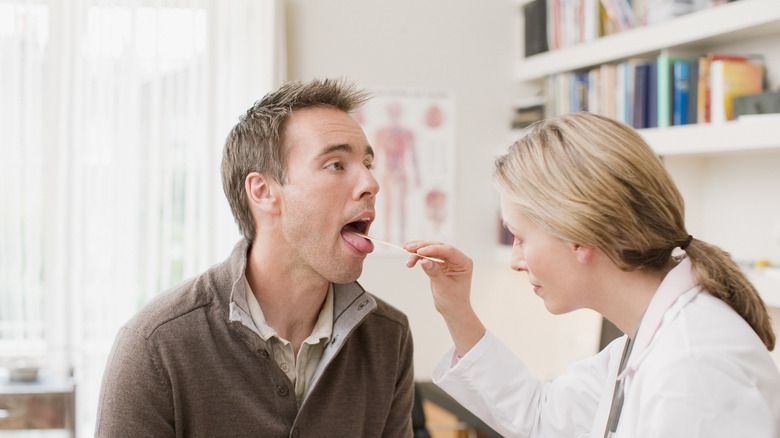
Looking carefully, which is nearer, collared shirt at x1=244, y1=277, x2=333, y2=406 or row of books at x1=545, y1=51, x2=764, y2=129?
collared shirt at x1=244, y1=277, x2=333, y2=406

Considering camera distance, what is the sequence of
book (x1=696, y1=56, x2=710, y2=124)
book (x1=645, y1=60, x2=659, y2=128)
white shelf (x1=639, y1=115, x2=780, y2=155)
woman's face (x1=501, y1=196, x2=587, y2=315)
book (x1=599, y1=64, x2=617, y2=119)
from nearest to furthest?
1. woman's face (x1=501, y1=196, x2=587, y2=315)
2. white shelf (x1=639, y1=115, x2=780, y2=155)
3. book (x1=696, y1=56, x2=710, y2=124)
4. book (x1=645, y1=60, x2=659, y2=128)
5. book (x1=599, y1=64, x2=617, y2=119)

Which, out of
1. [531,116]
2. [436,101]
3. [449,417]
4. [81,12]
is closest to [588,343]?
[449,417]

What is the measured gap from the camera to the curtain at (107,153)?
11.4 ft

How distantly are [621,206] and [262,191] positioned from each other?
2.72 ft

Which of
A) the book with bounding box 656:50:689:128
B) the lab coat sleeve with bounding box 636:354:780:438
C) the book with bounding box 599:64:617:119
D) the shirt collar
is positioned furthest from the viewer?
the book with bounding box 599:64:617:119

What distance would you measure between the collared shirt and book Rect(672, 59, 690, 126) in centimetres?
184

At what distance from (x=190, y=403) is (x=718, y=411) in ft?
3.15

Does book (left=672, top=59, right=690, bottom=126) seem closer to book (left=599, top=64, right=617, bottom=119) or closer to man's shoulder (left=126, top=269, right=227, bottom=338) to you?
book (left=599, top=64, right=617, bottom=119)

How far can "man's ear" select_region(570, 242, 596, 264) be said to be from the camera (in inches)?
53.1

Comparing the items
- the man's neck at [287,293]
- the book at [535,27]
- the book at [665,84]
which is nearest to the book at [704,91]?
the book at [665,84]

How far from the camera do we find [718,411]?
110cm

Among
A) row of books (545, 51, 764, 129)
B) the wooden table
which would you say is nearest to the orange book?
row of books (545, 51, 764, 129)

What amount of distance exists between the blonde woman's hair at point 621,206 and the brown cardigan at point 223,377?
1.77ft

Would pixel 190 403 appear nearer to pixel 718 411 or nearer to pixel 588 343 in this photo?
pixel 718 411
